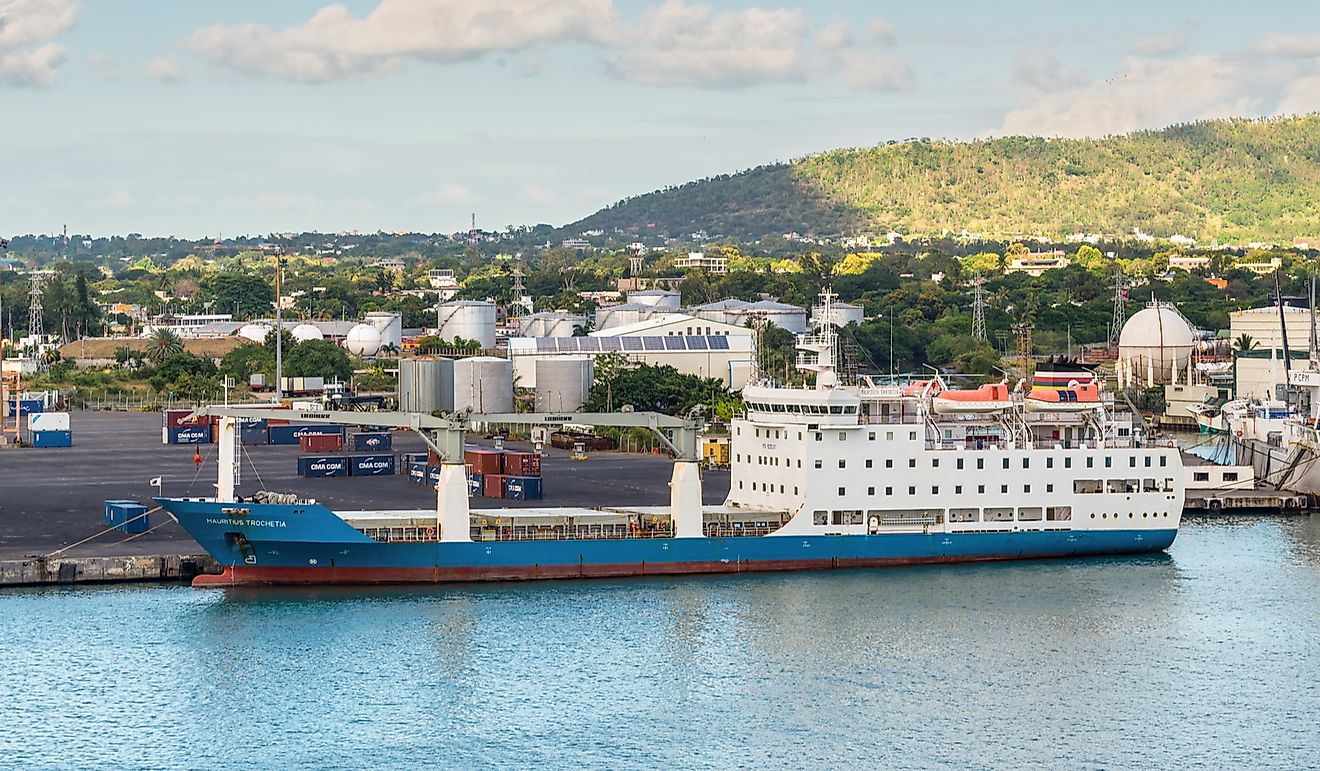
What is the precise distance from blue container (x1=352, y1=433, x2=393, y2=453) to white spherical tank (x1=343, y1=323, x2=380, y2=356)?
226 ft

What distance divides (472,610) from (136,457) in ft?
128

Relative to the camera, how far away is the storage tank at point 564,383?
109 meters

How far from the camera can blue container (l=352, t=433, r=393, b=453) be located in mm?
86688

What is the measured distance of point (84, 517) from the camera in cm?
6228

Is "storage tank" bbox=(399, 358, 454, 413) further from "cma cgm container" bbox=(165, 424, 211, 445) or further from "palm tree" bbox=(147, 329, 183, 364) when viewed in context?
"palm tree" bbox=(147, 329, 183, 364)

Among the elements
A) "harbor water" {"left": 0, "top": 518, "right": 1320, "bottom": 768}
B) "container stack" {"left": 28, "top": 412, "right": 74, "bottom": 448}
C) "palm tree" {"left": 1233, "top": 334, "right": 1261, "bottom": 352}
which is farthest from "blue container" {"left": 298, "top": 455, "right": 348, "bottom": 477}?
"palm tree" {"left": 1233, "top": 334, "right": 1261, "bottom": 352}

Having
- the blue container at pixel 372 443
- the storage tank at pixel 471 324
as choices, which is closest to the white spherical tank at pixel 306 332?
the storage tank at pixel 471 324

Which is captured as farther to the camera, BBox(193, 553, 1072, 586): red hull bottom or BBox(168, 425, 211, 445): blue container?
BBox(168, 425, 211, 445): blue container

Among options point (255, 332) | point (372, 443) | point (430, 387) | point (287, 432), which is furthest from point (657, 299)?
point (372, 443)

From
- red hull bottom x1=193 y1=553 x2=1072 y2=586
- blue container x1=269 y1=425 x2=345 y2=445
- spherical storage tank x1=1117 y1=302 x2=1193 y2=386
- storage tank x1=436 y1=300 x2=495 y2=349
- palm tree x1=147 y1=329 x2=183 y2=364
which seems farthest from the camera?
storage tank x1=436 y1=300 x2=495 y2=349

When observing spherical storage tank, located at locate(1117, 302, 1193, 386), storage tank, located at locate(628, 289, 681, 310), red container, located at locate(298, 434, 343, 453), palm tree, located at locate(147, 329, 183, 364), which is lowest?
red container, located at locate(298, 434, 343, 453)

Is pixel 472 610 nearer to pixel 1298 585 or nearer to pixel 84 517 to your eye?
pixel 84 517

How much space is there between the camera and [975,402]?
194 feet

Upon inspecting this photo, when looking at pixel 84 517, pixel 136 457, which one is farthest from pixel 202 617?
pixel 136 457
